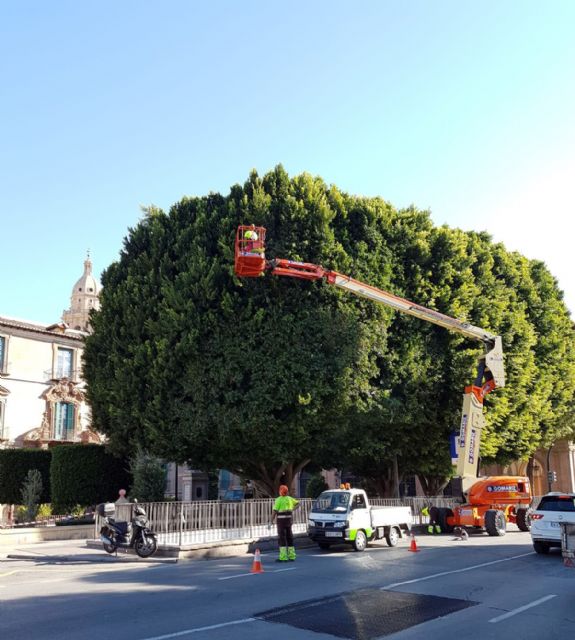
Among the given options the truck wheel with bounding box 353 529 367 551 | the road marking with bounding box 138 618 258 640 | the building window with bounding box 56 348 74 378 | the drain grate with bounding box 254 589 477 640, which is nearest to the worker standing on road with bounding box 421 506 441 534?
the truck wheel with bounding box 353 529 367 551

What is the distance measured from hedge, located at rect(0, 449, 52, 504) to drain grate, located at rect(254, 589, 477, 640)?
27300mm

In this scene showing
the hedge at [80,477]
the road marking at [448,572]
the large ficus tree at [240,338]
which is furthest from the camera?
the hedge at [80,477]

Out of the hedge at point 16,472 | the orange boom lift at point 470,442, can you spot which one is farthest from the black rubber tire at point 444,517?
the hedge at point 16,472

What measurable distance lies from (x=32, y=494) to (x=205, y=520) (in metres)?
14.0

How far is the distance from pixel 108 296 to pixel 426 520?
1561 cm

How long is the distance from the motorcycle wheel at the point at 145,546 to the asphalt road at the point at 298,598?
32 centimetres

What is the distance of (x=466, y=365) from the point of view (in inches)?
1034

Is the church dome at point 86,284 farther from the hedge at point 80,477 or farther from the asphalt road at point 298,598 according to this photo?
the asphalt road at point 298,598

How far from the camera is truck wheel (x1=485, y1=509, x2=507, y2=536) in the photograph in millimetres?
21875

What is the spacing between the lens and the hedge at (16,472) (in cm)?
3300

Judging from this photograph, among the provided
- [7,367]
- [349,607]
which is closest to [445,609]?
[349,607]

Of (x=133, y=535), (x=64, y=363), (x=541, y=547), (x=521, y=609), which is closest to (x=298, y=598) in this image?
(x=521, y=609)

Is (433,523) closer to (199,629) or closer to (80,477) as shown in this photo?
(80,477)

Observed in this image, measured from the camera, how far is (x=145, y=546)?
16359mm
